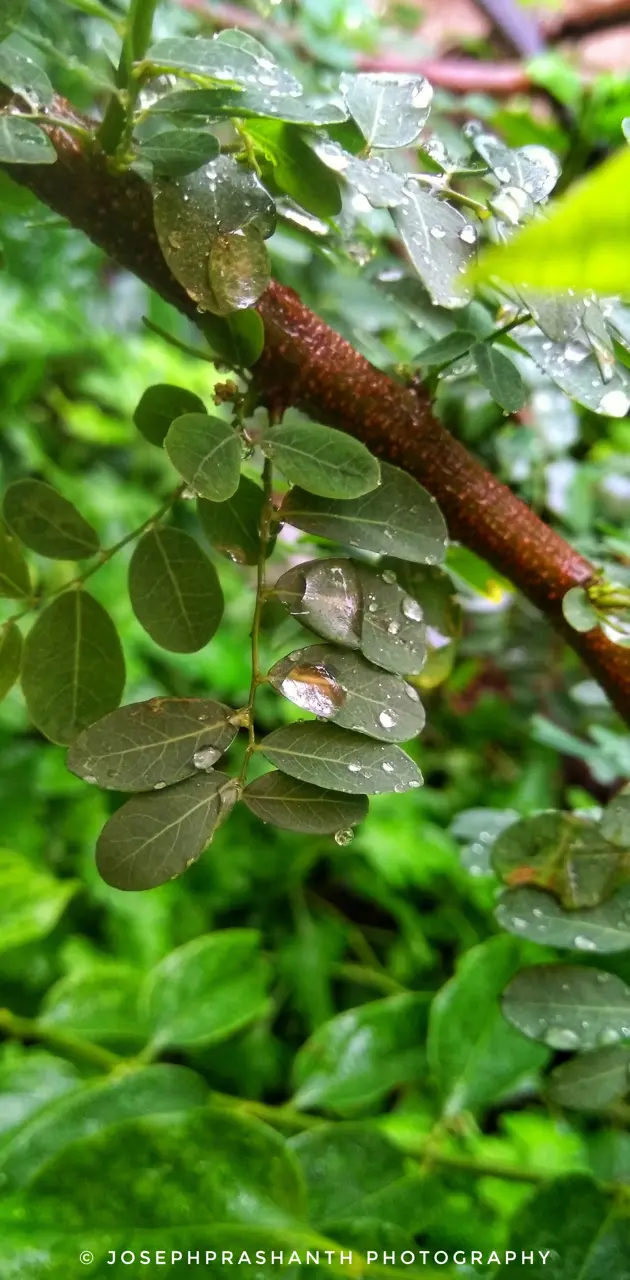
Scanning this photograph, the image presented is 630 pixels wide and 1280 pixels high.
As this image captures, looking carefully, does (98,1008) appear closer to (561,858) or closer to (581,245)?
(561,858)

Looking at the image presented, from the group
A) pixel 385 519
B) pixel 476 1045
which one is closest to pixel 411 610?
pixel 385 519

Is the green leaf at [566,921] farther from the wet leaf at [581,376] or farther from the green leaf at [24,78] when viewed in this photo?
the green leaf at [24,78]

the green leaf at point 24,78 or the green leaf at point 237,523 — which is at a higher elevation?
the green leaf at point 24,78

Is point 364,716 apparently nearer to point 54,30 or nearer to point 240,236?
point 240,236

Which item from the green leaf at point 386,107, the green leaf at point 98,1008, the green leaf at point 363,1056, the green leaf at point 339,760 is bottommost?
the green leaf at point 98,1008

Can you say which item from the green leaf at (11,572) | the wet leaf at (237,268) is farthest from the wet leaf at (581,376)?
the green leaf at (11,572)
